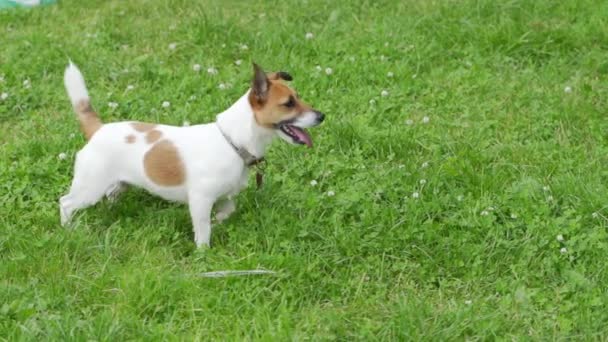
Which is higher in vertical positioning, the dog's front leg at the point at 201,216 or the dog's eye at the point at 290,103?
the dog's eye at the point at 290,103

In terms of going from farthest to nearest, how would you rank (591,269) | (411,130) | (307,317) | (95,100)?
(95,100) → (411,130) → (591,269) → (307,317)

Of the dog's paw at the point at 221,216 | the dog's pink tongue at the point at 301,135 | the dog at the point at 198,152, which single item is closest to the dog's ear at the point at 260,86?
the dog at the point at 198,152

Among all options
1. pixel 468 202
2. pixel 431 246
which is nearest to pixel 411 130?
pixel 468 202

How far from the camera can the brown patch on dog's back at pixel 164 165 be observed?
4.33 m

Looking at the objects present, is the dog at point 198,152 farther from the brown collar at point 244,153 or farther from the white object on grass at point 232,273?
the white object on grass at point 232,273

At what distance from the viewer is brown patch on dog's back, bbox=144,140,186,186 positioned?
4.33 meters

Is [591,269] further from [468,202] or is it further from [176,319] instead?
[176,319]

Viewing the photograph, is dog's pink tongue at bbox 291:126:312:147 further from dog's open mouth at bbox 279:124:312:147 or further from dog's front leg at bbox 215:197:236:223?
dog's front leg at bbox 215:197:236:223

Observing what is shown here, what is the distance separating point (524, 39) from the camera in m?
6.43

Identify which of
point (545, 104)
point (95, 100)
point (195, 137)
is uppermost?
point (195, 137)

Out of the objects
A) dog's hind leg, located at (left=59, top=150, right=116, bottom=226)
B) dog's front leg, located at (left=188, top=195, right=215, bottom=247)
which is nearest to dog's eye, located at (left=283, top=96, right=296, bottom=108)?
dog's front leg, located at (left=188, top=195, right=215, bottom=247)

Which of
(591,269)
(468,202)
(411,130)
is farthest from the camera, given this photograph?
(411,130)

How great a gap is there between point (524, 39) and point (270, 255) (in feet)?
10.2

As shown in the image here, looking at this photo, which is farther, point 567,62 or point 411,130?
point 567,62
